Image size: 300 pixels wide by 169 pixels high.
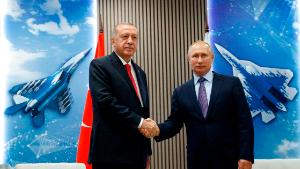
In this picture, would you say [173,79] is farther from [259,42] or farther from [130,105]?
[130,105]

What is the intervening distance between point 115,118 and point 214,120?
64 centimetres

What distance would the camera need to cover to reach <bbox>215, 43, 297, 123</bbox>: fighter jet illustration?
471 centimetres

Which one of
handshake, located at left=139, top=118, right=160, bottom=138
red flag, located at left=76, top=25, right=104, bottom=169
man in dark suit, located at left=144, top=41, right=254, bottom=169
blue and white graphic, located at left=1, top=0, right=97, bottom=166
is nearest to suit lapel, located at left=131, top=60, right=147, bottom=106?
handshake, located at left=139, top=118, right=160, bottom=138

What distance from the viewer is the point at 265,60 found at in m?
Answer: 4.77

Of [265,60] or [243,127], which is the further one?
[265,60]

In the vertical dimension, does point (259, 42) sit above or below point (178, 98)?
above

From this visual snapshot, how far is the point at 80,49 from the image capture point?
472 cm

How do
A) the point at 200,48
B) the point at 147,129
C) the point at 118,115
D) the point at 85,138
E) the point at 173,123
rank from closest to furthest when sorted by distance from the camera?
the point at 118,115 → the point at 147,129 → the point at 200,48 → the point at 173,123 → the point at 85,138

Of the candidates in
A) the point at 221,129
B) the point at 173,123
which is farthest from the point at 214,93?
the point at 173,123

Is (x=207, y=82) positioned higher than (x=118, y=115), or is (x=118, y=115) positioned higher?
→ (x=207, y=82)

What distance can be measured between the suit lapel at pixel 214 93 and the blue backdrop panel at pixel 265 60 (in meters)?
2.20

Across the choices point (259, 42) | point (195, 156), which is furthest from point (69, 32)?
point (195, 156)

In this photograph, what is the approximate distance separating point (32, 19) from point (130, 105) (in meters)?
2.80

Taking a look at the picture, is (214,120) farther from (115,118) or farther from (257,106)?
(257,106)
